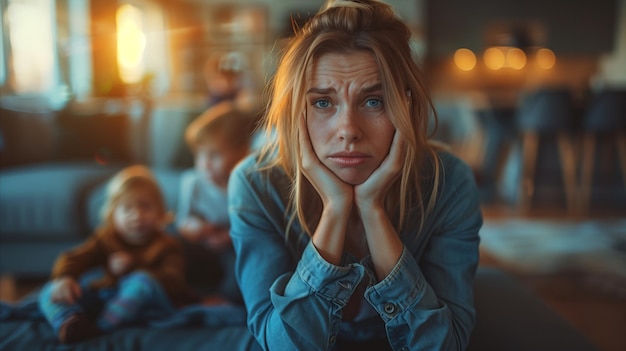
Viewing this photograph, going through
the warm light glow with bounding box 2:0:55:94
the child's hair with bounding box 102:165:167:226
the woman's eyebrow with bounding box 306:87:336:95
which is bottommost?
the child's hair with bounding box 102:165:167:226

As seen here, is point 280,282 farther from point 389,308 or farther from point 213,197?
point 213,197

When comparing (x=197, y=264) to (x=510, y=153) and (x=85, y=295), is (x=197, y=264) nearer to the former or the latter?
(x=85, y=295)

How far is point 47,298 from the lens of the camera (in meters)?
1.17

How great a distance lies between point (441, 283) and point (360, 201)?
8.1 inches

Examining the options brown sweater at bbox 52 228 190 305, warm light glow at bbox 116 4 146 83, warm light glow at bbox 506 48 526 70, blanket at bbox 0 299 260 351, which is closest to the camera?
blanket at bbox 0 299 260 351

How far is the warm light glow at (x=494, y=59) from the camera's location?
777cm

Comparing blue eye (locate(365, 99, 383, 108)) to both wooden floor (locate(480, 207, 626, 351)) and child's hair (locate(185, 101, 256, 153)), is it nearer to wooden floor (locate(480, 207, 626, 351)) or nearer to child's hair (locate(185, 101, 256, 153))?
child's hair (locate(185, 101, 256, 153))

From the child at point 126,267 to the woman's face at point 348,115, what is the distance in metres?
0.73

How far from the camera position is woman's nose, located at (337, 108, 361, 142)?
0.69 metres

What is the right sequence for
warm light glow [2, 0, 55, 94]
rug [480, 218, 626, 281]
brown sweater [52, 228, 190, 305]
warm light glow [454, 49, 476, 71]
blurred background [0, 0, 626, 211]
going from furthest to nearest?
warm light glow [454, 49, 476, 71]
warm light glow [2, 0, 55, 94]
blurred background [0, 0, 626, 211]
rug [480, 218, 626, 281]
brown sweater [52, 228, 190, 305]

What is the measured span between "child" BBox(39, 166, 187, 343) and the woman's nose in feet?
2.50

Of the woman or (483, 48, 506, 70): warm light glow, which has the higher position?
(483, 48, 506, 70): warm light glow

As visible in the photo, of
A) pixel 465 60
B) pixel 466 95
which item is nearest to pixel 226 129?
pixel 466 95

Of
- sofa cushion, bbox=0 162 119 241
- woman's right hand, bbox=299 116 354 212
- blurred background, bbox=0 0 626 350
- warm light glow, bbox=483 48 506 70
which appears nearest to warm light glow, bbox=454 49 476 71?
blurred background, bbox=0 0 626 350
